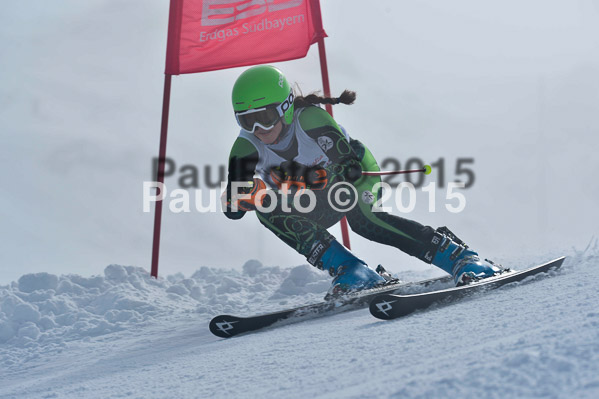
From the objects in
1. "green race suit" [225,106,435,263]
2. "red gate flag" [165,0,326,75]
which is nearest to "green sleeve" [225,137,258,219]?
"green race suit" [225,106,435,263]

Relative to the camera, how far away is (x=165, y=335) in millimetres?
4223

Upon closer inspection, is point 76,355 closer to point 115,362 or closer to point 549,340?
point 115,362

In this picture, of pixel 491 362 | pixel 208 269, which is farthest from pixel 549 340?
pixel 208 269

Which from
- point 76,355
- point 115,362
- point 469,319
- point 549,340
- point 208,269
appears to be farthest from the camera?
point 208,269

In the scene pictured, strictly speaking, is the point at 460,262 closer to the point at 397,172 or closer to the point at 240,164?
the point at 397,172

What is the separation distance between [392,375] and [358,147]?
8.43 feet

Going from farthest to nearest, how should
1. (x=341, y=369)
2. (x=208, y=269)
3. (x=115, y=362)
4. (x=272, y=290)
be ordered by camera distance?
1. (x=208, y=269)
2. (x=272, y=290)
3. (x=115, y=362)
4. (x=341, y=369)

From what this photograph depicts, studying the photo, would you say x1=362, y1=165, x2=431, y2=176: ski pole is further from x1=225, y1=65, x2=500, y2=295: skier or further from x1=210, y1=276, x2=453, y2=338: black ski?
x1=210, y1=276, x2=453, y2=338: black ski

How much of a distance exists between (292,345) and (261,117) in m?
1.51

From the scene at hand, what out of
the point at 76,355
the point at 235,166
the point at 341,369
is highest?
the point at 235,166

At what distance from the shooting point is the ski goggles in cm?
376

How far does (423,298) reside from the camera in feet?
10.4

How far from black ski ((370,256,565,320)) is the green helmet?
52.4 inches

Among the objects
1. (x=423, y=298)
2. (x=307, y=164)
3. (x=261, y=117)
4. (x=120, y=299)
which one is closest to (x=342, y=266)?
(x=307, y=164)
